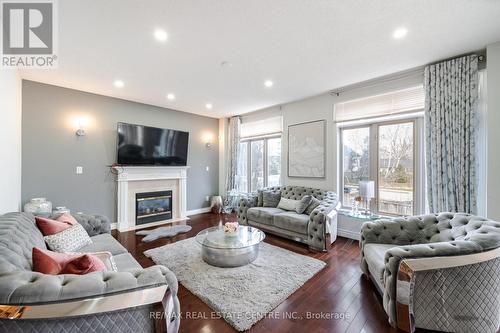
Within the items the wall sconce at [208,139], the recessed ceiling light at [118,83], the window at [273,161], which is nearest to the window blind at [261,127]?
the window at [273,161]

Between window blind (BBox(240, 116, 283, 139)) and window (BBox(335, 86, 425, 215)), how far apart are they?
1.50 meters

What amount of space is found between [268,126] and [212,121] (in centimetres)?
185

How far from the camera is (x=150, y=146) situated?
4.77 meters

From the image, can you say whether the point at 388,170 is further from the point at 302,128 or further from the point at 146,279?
the point at 146,279

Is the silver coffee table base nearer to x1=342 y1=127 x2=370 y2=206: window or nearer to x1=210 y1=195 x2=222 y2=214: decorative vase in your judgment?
x1=342 y1=127 x2=370 y2=206: window

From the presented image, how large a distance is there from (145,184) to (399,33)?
5121mm

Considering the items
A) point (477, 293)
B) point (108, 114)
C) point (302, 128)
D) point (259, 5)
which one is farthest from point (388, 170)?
point (108, 114)

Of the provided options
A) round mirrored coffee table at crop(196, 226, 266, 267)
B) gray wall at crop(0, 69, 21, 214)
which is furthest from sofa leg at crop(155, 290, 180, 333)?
gray wall at crop(0, 69, 21, 214)

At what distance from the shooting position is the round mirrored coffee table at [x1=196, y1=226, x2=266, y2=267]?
8.96 ft

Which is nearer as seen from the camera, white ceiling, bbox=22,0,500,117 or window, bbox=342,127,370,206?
white ceiling, bbox=22,0,500,117

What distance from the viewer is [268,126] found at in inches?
213

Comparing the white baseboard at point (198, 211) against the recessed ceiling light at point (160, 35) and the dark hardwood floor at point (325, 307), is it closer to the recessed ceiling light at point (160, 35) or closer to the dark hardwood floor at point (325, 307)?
the dark hardwood floor at point (325, 307)

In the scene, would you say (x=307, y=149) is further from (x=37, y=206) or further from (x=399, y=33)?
(x=37, y=206)

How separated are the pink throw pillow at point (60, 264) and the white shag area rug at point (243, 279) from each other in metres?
1.19
